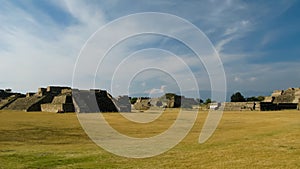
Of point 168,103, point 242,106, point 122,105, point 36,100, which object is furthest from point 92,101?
point 168,103

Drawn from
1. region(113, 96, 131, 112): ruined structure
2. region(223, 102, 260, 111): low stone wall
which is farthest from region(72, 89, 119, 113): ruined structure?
region(223, 102, 260, 111): low stone wall

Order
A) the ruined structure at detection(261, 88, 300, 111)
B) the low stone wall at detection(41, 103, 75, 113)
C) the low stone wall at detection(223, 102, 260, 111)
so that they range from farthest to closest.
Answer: the ruined structure at detection(261, 88, 300, 111)
the low stone wall at detection(223, 102, 260, 111)
the low stone wall at detection(41, 103, 75, 113)

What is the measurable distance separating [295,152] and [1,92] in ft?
274

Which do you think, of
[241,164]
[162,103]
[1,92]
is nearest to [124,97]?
[162,103]

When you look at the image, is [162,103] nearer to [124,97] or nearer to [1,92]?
[124,97]

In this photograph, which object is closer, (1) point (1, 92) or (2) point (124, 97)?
(2) point (124, 97)

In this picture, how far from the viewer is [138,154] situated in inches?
501

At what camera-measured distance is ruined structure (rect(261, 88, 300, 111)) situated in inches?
2286

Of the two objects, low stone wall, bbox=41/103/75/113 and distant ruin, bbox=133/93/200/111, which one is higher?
distant ruin, bbox=133/93/200/111

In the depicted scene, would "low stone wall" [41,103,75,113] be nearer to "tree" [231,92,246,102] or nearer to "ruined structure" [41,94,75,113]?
"ruined structure" [41,94,75,113]

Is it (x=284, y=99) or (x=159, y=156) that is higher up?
(x=284, y=99)

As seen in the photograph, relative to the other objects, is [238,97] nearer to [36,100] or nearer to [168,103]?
[168,103]

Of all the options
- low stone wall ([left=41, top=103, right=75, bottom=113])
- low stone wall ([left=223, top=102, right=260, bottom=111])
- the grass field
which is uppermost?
low stone wall ([left=223, top=102, right=260, bottom=111])

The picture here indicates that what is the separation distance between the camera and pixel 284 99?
A: 6900cm
